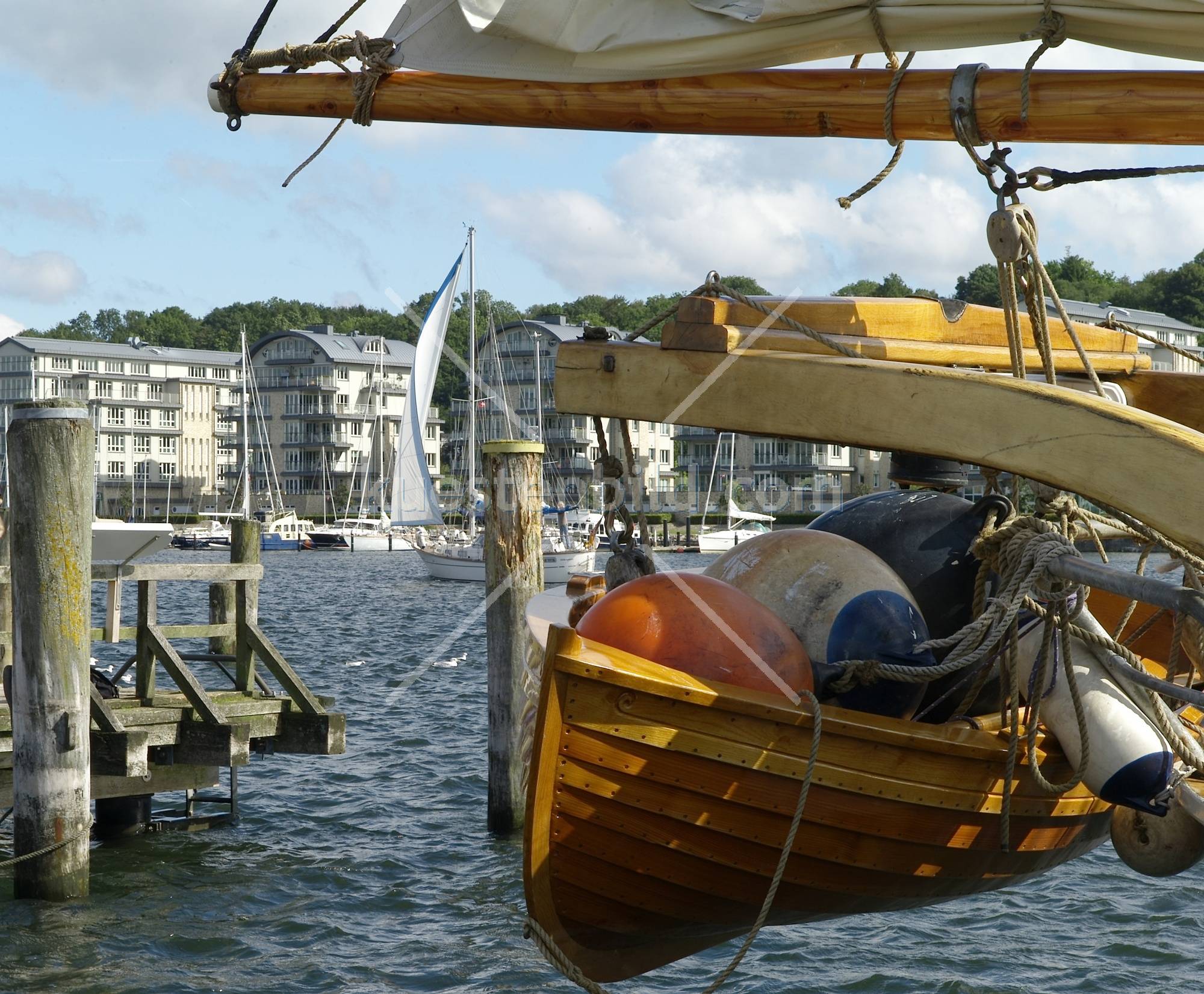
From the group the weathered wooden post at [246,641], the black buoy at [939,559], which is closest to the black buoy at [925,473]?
the black buoy at [939,559]

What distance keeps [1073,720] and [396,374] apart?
109m

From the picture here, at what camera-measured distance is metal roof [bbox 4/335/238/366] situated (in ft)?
371

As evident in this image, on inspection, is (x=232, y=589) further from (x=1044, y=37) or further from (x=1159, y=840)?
(x=1044, y=37)

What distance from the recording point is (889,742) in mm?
4688

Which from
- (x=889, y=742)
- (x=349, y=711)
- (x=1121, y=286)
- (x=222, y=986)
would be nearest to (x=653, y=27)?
(x=889, y=742)

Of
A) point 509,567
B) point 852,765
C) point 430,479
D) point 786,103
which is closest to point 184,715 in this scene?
point 509,567

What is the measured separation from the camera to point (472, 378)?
47.1m

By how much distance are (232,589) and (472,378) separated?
31.2 meters

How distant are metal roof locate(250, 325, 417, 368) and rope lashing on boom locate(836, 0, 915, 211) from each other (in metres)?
105

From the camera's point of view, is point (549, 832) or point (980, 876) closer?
point (549, 832)

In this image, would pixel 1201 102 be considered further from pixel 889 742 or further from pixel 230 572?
pixel 230 572

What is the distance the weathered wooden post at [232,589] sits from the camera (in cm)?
1324

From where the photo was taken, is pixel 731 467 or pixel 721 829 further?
pixel 731 467

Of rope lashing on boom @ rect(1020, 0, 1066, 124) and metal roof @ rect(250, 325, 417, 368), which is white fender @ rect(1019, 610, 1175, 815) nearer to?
rope lashing on boom @ rect(1020, 0, 1066, 124)
